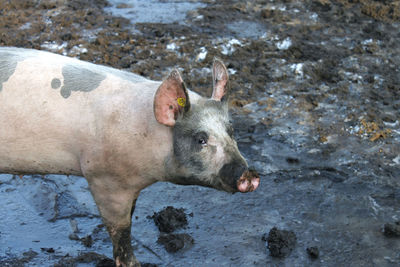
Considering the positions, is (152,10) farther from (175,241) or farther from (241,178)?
(241,178)

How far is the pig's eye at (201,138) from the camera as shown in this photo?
323 centimetres

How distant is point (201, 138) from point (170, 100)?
0.30 m

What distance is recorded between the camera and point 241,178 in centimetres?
310

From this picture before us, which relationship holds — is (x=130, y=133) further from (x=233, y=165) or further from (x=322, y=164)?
(x=322, y=164)

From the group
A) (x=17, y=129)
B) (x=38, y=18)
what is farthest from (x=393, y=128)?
(x=38, y=18)

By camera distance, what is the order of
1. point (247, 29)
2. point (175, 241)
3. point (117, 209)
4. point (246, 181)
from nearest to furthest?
point (246, 181)
point (117, 209)
point (175, 241)
point (247, 29)

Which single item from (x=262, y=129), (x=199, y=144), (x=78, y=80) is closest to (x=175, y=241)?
(x=199, y=144)

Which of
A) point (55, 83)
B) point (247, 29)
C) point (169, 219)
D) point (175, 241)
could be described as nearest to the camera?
point (55, 83)

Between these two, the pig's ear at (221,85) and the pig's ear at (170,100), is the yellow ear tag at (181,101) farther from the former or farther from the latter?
the pig's ear at (221,85)

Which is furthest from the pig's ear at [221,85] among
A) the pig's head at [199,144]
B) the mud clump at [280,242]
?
the mud clump at [280,242]

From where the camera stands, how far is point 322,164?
16.8 ft

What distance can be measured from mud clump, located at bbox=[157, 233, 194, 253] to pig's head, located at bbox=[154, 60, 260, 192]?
0.90 meters

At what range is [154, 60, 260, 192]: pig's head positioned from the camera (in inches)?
124

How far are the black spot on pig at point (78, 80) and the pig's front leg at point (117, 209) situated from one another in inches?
23.7
